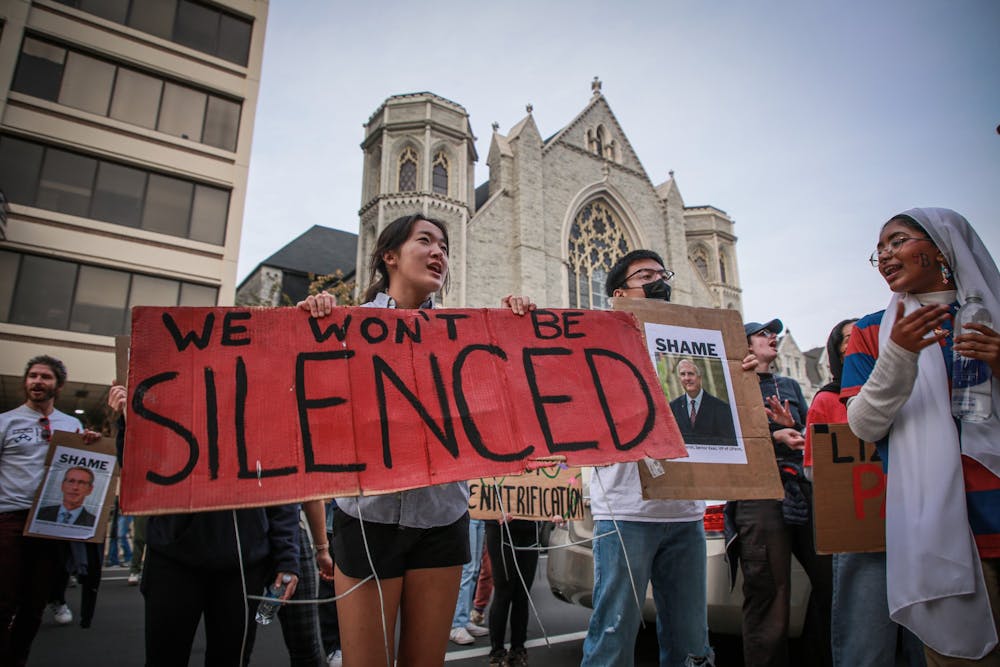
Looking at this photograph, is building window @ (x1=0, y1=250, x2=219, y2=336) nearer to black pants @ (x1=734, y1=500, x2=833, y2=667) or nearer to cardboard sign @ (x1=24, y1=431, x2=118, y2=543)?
cardboard sign @ (x1=24, y1=431, x2=118, y2=543)

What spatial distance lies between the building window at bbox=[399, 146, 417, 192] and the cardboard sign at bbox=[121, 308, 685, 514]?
22.3 meters

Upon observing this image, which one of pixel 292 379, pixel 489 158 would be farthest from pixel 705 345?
pixel 489 158

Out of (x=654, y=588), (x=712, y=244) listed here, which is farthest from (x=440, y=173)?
(x=654, y=588)

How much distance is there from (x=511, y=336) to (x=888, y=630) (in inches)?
74.7

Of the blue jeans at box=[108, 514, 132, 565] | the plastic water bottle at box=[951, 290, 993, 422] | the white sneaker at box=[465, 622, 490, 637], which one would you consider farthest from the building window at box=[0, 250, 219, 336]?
the plastic water bottle at box=[951, 290, 993, 422]

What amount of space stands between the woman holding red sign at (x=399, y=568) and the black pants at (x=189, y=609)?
668 millimetres

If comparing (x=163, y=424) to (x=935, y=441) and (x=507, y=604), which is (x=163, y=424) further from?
(x=507, y=604)

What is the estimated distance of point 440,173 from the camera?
24.2 m

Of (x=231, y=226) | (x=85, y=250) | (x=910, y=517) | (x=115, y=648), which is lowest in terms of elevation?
(x=115, y=648)

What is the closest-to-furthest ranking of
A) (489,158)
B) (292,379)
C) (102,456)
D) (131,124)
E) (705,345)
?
1. (292,379)
2. (705,345)
3. (102,456)
4. (131,124)
5. (489,158)

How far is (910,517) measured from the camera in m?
1.92

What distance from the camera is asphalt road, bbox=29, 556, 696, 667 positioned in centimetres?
435

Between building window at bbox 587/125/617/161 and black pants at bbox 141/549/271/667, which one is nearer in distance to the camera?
black pants at bbox 141/549/271/667

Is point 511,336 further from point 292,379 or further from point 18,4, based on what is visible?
point 18,4
